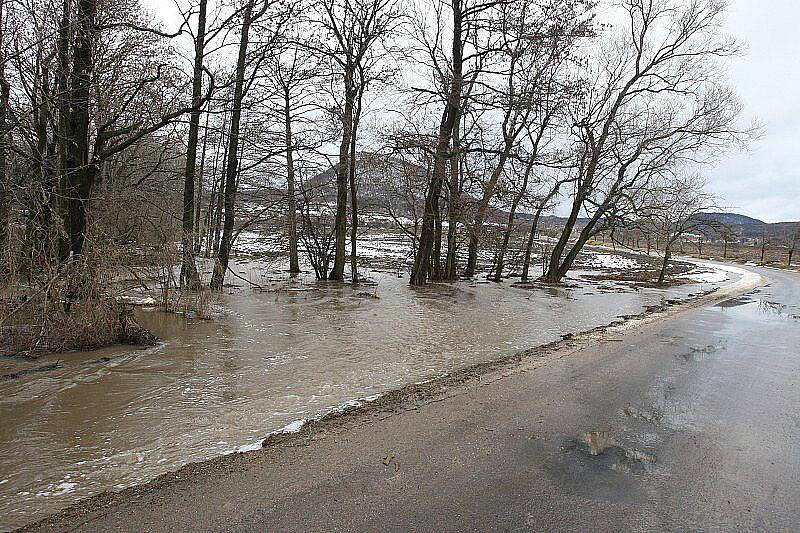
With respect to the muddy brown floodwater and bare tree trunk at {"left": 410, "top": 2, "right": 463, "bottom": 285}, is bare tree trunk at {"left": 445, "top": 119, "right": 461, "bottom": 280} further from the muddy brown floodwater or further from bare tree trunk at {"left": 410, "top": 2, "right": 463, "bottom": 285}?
the muddy brown floodwater

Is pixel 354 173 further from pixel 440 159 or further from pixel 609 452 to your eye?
pixel 609 452

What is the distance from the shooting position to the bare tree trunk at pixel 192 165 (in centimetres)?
1119

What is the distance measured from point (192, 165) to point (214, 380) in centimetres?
982

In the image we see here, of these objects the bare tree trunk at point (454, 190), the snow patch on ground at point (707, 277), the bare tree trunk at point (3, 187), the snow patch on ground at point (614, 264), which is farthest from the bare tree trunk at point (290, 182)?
the snow patch on ground at point (614, 264)

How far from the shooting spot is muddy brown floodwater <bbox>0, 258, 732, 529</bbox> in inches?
187

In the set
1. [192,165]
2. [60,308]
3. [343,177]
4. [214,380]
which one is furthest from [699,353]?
[343,177]

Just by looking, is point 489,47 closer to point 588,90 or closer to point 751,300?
point 588,90

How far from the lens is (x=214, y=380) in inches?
291

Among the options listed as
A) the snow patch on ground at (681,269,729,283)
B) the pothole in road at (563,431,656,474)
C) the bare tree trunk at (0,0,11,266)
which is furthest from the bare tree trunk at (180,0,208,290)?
the snow patch on ground at (681,269,729,283)

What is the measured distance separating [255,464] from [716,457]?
3940 millimetres

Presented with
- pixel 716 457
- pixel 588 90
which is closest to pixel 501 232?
pixel 588 90

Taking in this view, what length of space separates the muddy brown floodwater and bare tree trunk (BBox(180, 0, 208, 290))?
98 centimetres

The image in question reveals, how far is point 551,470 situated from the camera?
15.0 feet

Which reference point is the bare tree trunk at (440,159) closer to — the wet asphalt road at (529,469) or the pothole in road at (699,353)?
the pothole in road at (699,353)
